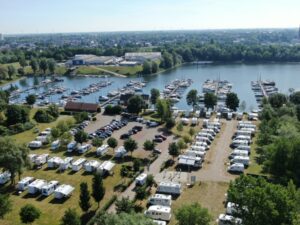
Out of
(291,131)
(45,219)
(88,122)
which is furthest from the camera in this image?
(88,122)

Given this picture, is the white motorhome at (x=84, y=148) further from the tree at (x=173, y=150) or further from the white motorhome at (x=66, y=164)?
the tree at (x=173, y=150)

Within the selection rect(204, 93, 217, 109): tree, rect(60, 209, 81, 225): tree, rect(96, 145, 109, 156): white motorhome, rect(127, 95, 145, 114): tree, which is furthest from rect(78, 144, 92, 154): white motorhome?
rect(204, 93, 217, 109): tree

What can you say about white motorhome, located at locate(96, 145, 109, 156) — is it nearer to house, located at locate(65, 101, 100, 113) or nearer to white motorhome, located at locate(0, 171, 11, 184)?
white motorhome, located at locate(0, 171, 11, 184)

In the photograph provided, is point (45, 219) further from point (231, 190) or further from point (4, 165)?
point (231, 190)

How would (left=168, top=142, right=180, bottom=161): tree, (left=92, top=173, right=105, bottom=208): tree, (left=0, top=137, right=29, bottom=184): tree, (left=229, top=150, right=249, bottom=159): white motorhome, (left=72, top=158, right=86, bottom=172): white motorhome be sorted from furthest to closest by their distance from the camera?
1. (left=229, top=150, right=249, bottom=159): white motorhome
2. (left=168, top=142, right=180, bottom=161): tree
3. (left=72, top=158, right=86, bottom=172): white motorhome
4. (left=0, top=137, right=29, bottom=184): tree
5. (left=92, top=173, right=105, bottom=208): tree

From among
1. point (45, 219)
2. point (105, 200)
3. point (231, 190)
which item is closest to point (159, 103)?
point (105, 200)

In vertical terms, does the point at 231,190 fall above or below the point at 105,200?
above
